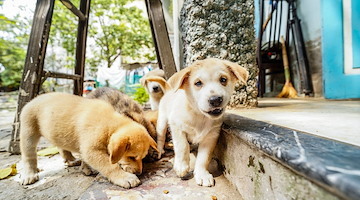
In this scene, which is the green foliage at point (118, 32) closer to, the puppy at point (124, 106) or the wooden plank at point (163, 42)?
the wooden plank at point (163, 42)

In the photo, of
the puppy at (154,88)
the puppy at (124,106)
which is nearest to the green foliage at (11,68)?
the puppy at (154,88)

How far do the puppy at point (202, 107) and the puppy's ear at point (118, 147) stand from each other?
347mm

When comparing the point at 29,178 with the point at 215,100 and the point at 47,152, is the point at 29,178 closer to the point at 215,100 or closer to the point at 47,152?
the point at 47,152

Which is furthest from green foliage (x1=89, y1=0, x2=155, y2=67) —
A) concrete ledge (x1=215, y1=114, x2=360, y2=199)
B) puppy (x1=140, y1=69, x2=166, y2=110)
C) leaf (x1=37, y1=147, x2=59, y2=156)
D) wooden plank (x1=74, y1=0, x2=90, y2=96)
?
concrete ledge (x1=215, y1=114, x2=360, y2=199)

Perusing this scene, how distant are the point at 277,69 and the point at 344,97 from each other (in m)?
1.96

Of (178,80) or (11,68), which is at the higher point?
(11,68)

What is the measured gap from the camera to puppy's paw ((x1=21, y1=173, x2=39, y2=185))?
136 centimetres

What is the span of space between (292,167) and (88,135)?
4.09 feet

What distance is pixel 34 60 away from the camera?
188 cm

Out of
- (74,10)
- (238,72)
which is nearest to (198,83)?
(238,72)

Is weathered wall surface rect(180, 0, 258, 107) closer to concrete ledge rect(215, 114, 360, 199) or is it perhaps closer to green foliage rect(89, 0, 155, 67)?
concrete ledge rect(215, 114, 360, 199)

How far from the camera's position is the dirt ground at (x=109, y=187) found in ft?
3.58

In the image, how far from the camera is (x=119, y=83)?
34.1 ft

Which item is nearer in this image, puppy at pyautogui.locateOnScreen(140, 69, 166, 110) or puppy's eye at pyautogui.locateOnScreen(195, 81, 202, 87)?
puppy's eye at pyautogui.locateOnScreen(195, 81, 202, 87)
